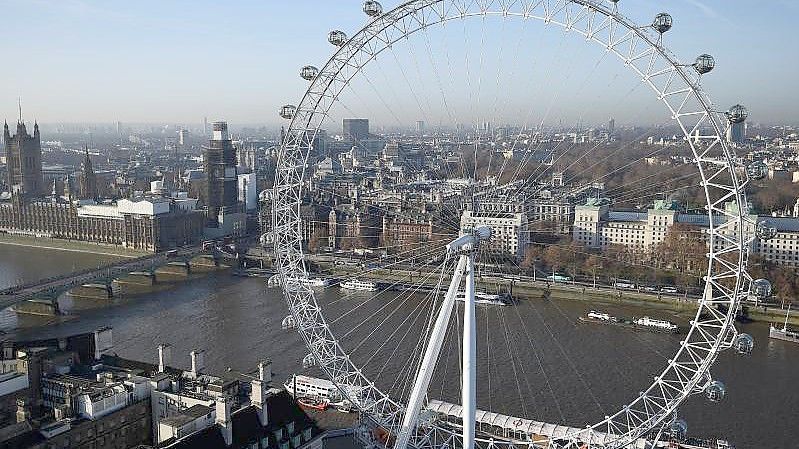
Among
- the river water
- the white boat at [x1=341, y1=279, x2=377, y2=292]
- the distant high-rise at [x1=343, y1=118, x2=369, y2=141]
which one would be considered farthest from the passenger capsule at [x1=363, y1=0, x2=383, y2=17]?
the distant high-rise at [x1=343, y1=118, x2=369, y2=141]

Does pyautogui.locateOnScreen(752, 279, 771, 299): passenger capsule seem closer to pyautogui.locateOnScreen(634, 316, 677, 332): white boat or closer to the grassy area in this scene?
pyautogui.locateOnScreen(634, 316, 677, 332): white boat

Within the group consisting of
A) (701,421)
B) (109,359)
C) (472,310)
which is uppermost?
(472,310)

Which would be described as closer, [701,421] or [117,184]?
[701,421]

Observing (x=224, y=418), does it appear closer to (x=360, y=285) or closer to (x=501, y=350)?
(x=501, y=350)

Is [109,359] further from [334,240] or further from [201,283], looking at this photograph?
[334,240]

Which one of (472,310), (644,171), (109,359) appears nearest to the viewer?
(472,310)

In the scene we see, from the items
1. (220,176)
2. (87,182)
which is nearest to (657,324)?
(220,176)

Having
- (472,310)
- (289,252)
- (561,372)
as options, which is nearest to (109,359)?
(289,252)
